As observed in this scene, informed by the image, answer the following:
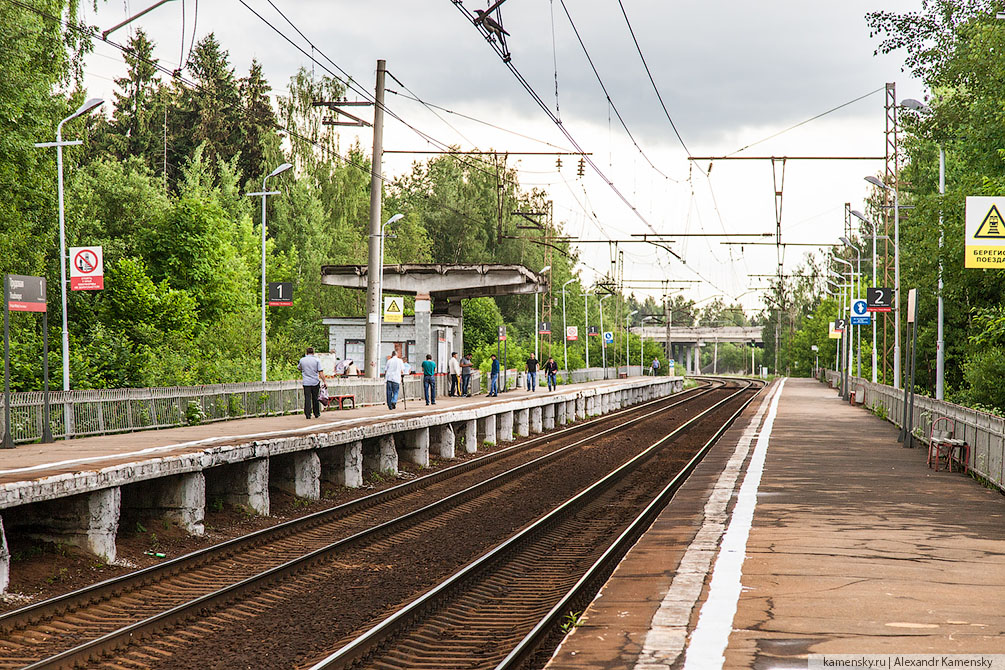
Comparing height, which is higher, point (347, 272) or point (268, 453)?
point (347, 272)

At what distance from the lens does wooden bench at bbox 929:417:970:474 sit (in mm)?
17422

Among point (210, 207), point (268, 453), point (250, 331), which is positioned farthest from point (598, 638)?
point (250, 331)

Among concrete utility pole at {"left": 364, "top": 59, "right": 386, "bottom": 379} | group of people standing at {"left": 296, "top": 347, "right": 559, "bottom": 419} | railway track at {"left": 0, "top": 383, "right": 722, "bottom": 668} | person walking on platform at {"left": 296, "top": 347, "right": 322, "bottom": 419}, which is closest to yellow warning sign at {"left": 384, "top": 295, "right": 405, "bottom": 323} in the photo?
group of people standing at {"left": 296, "top": 347, "right": 559, "bottom": 419}

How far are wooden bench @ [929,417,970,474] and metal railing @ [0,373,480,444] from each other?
1454 cm

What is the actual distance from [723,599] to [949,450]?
11516 mm

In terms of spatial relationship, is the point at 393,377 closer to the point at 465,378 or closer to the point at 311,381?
the point at 311,381

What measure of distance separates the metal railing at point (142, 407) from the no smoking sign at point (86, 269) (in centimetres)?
376

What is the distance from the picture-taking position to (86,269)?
24.4 meters

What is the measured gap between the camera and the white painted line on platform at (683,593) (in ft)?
21.3

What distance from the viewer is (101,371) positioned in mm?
26484

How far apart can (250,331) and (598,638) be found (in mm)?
49152

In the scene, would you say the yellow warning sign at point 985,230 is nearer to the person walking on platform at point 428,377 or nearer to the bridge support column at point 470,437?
the bridge support column at point 470,437

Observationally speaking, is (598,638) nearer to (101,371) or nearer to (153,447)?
(153,447)

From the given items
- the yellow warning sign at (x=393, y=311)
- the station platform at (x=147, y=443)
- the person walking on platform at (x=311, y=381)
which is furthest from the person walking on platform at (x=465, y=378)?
the person walking on platform at (x=311, y=381)
